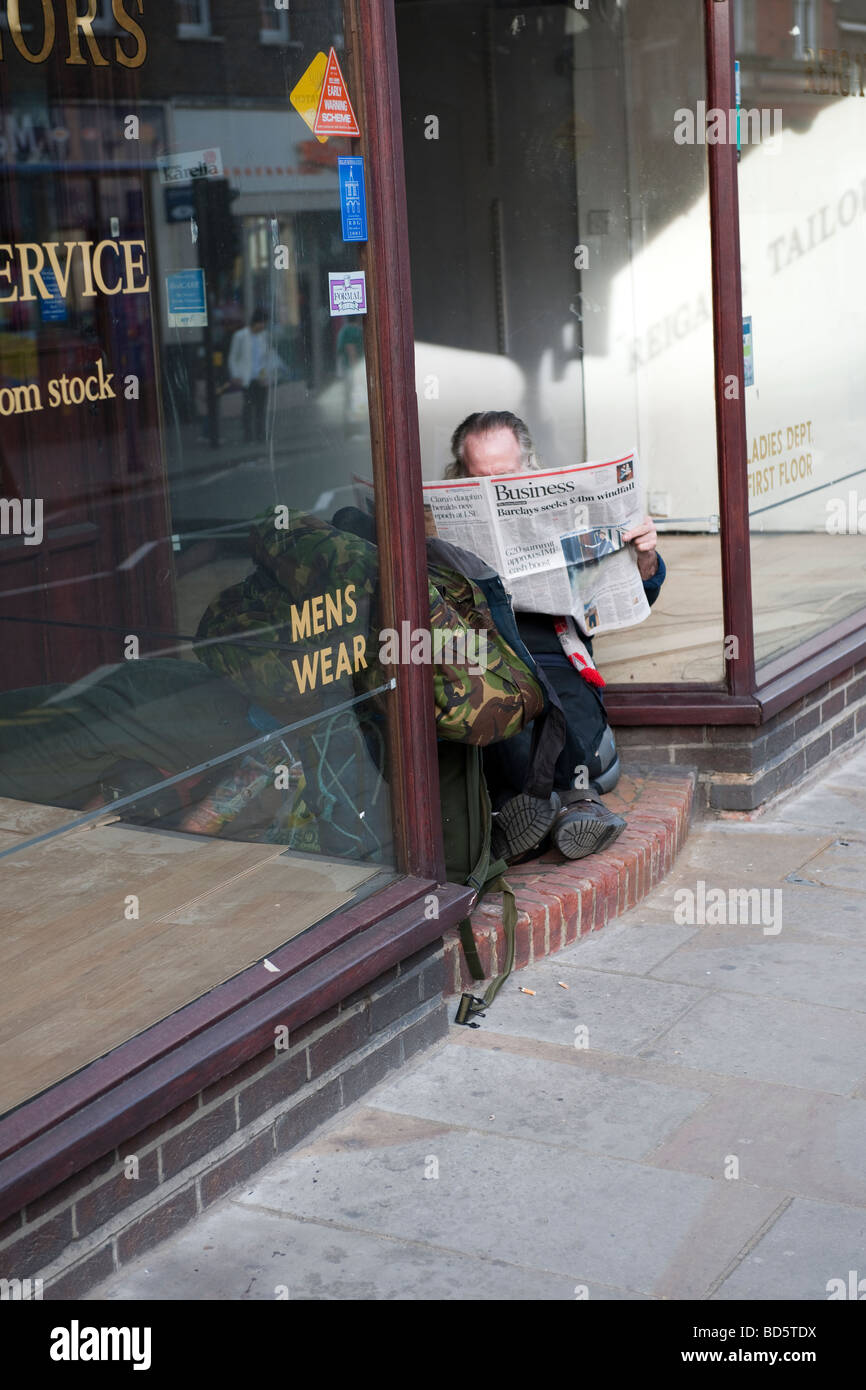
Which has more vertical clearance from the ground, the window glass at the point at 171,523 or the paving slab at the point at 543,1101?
the window glass at the point at 171,523

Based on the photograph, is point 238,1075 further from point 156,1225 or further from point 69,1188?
point 69,1188

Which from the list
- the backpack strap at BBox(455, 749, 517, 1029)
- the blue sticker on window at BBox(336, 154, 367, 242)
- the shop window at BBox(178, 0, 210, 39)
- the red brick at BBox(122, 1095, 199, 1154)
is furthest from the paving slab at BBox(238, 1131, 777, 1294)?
the shop window at BBox(178, 0, 210, 39)

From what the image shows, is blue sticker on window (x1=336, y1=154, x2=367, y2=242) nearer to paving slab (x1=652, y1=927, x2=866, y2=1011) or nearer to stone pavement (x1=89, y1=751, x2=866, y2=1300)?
stone pavement (x1=89, y1=751, x2=866, y2=1300)

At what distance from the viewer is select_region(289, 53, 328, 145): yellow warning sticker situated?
10.7 feet

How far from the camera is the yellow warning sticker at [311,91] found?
3275 mm

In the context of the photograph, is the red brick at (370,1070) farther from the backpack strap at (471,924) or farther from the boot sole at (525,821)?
the boot sole at (525,821)

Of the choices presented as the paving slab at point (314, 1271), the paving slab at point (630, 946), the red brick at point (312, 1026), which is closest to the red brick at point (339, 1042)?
the red brick at point (312, 1026)

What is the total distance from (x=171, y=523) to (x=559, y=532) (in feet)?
4.50

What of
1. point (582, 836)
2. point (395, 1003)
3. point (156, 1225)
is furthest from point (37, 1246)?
point (582, 836)

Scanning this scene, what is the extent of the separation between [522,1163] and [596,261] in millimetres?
3430

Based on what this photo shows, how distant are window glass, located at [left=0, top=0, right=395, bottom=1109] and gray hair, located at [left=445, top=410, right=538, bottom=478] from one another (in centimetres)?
113

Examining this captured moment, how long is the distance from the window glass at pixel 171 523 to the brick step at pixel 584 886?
0.54 m
